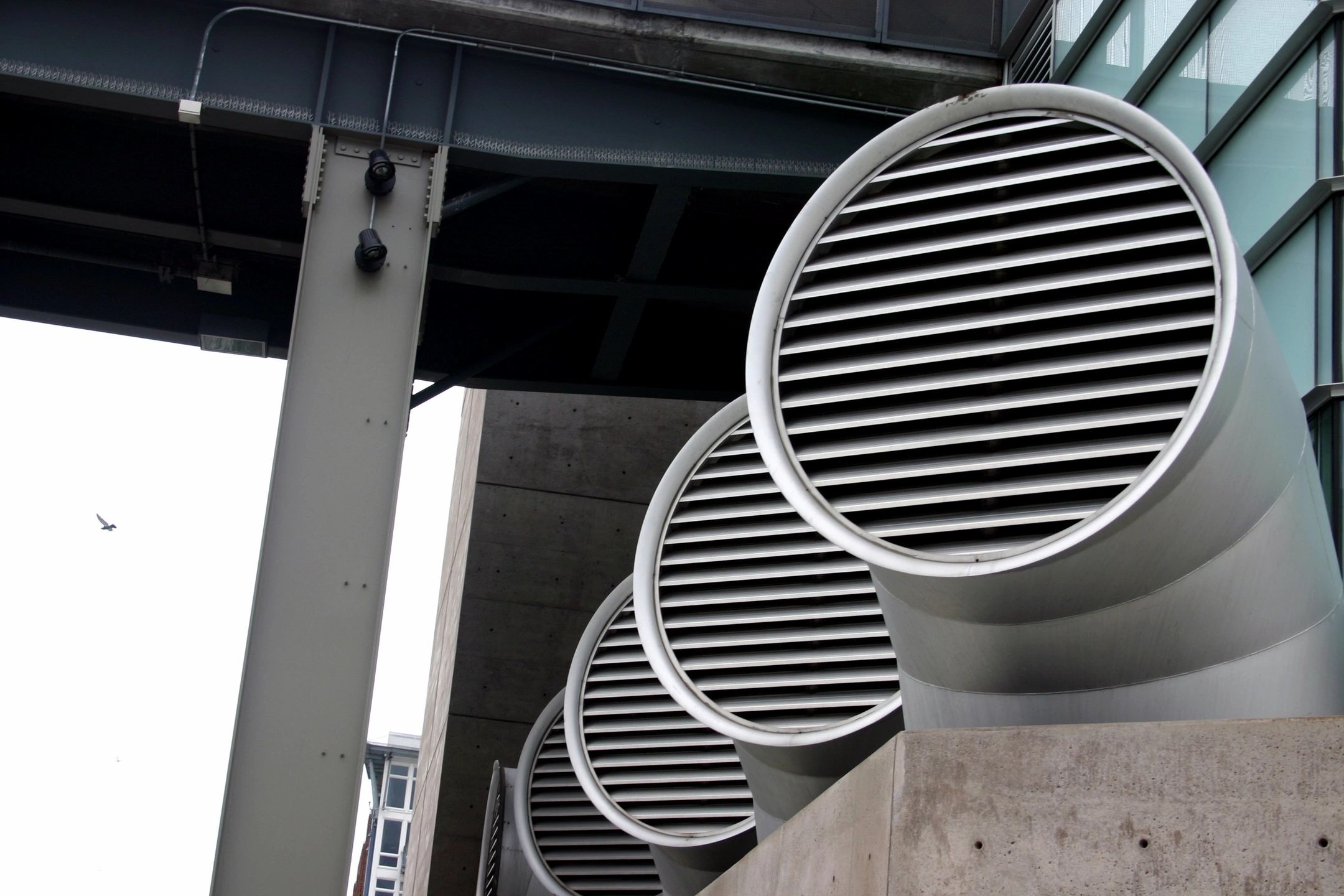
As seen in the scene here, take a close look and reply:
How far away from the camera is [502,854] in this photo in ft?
35.9

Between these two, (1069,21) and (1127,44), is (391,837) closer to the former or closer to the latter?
(1069,21)

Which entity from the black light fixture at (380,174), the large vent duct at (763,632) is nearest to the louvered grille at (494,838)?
the black light fixture at (380,174)

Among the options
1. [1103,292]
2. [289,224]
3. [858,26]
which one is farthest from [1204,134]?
[289,224]

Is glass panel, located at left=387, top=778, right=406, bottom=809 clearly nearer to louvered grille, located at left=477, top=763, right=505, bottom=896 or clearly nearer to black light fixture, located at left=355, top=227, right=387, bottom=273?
louvered grille, located at left=477, top=763, right=505, bottom=896

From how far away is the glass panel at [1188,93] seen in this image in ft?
26.9

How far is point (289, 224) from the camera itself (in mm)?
11664

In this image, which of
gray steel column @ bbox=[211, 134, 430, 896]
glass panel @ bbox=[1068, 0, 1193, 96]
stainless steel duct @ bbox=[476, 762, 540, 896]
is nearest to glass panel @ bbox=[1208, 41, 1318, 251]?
glass panel @ bbox=[1068, 0, 1193, 96]

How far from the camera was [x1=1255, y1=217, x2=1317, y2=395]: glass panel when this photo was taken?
671 cm

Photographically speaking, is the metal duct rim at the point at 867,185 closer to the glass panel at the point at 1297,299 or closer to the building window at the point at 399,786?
the glass panel at the point at 1297,299

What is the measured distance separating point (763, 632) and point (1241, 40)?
4453 mm

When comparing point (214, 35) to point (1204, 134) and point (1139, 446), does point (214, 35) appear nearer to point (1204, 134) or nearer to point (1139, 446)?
point (1204, 134)

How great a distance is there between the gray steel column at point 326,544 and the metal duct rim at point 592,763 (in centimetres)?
122

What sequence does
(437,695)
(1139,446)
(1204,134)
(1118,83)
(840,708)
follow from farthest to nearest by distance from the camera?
(437,695)
(1118,83)
(1204,134)
(840,708)
(1139,446)

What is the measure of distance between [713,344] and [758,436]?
8885 mm
